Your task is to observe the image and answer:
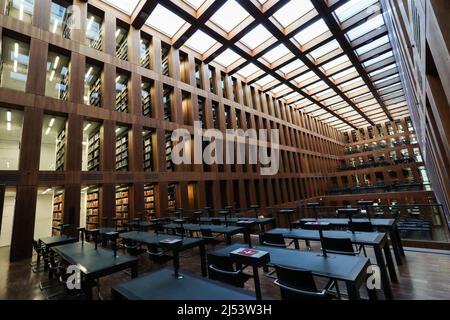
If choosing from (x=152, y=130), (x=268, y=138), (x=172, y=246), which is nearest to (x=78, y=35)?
(x=152, y=130)

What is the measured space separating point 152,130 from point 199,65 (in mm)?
5857

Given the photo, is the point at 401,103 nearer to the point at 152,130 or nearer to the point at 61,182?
the point at 152,130

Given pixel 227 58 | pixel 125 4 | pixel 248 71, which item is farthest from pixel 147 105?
pixel 248 71

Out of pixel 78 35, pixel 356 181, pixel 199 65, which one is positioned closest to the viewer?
pixel 78 35

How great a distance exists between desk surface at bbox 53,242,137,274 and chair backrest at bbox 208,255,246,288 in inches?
54.3

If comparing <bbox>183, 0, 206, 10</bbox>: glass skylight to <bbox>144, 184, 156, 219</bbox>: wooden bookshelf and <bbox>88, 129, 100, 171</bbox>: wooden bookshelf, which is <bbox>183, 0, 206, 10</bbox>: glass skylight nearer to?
<bbox>88, 129, 100, 171</bbox>: wooden bookshelf

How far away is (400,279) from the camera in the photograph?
123 inches

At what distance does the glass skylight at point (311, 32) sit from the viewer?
10297 millimetres

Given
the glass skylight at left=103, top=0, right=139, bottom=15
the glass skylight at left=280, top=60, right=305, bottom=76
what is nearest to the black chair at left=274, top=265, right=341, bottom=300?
the glass skylight at left=103, top=0, right=139, bottom=15

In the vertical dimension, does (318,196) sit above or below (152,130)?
below

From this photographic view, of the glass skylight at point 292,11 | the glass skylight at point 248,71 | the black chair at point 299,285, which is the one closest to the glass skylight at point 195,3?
the glass skylight at point 292,11

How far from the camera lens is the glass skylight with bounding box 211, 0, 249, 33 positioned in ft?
29.5

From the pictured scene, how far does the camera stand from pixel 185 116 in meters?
11.5
